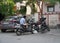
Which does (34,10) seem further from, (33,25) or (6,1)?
(33,25)

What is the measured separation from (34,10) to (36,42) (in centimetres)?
1428

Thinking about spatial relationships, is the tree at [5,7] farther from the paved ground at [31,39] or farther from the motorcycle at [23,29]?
the paved ground at [31,39]

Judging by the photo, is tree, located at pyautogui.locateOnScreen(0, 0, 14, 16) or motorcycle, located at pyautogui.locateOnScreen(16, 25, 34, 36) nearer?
motorcycle, located at pyautogui.locateOnScreen(16, 25, 34, 36)

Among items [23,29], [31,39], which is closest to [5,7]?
[23,29]

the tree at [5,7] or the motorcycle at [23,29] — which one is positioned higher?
the tree at [5,7]

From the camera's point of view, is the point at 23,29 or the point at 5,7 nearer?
the point at 23,29

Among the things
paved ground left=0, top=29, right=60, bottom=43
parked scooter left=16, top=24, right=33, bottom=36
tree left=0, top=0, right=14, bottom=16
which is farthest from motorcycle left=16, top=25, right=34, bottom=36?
tree left=0, top=0, right=14, bottom=16

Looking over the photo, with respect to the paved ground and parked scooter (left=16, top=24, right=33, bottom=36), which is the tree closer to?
parked scooter (left=16, top=24, right=33, bottom=36)

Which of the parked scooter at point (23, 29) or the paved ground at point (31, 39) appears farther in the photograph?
A: the parked scooter at point (23, 29)

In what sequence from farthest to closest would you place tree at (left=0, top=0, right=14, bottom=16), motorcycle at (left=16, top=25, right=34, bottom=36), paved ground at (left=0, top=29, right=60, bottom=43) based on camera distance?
tree at (left=0, top=0, right=14, bottom=16) < motorcycle at (left=16, top=25, right=34, bottom=36) < paved ground at (left=0, top=29, right=60, bottom=43)

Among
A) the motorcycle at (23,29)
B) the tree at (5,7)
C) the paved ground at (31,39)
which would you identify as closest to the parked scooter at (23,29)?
the motorcycle at (23,29)

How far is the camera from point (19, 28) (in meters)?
19.1

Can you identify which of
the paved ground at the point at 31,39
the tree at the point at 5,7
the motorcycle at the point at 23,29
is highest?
the tree at the point at 5,7

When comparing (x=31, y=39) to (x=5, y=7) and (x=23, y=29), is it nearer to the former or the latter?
(x=23, y=29)
